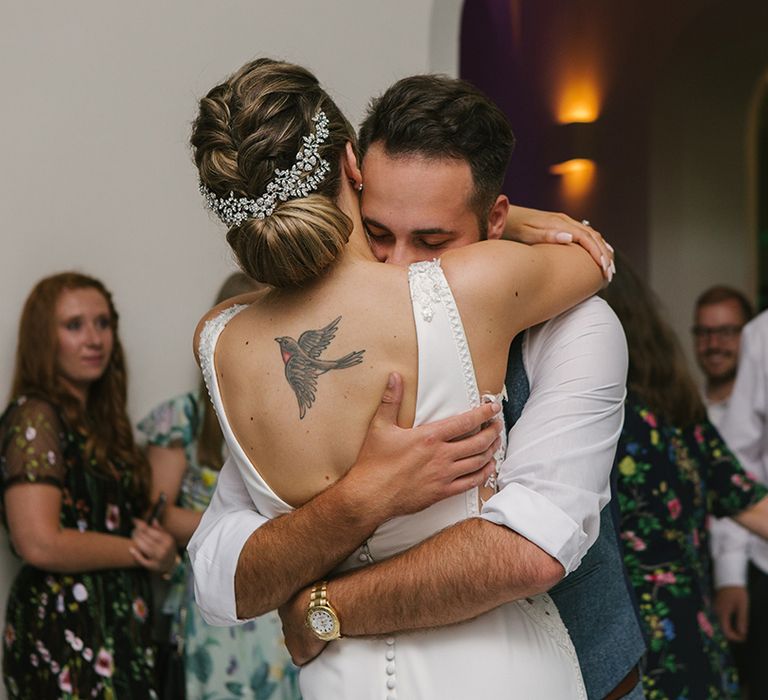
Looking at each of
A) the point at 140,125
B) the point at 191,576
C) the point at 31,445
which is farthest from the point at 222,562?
the point at 140,125

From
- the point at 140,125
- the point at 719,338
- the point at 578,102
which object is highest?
the point at 578,102

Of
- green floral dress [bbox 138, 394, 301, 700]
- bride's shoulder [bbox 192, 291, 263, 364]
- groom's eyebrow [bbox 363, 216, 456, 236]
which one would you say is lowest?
green floral dress [bbox 138, 394, 301, 700]

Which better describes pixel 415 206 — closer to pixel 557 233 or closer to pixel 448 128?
pixel 448 128

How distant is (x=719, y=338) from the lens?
5.22 metres

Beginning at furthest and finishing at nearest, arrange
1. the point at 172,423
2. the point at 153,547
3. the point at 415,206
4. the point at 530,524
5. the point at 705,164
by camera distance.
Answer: the point at 705,164
the point at 172,423
the point at 153,547
the point at 415,206
the point at 530,524

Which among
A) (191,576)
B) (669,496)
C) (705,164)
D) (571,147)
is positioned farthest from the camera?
(705,164)

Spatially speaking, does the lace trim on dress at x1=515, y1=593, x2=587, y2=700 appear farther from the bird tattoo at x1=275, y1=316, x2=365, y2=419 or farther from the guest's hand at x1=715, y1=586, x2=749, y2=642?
the guest's hand at x1=715, y1=586, x2=749, y2=642

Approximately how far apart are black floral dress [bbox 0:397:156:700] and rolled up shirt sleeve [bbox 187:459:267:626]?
151 cm

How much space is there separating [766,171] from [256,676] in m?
4.94

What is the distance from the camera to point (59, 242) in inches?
141

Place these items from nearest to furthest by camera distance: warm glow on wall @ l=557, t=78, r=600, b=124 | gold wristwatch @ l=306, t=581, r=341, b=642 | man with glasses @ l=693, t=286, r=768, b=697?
gold wristwatch @ l=306, t=581, r=341, b=642 → man with glasses @ l=693, t=286, r=768, b=697 → warm glow on wall @ l=557, t=78, r=600, b=124

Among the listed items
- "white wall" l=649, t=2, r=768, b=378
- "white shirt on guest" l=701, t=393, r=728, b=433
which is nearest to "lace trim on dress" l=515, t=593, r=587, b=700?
"white shirt on guest" l=701, t=393, r=728, b=433

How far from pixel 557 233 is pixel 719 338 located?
3.52m

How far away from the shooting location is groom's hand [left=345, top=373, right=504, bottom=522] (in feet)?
5.37
